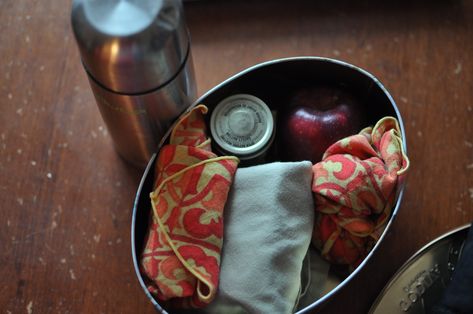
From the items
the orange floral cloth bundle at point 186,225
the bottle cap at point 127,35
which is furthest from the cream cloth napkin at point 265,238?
the bottle cap at point 127,35

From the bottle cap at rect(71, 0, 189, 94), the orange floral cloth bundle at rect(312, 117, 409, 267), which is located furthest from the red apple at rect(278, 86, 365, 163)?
the bottle cap at rect(71, 0, 189, 94)

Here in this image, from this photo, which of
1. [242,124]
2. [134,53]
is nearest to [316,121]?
[242,124]

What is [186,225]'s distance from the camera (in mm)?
492

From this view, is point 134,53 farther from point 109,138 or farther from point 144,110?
point 109,138

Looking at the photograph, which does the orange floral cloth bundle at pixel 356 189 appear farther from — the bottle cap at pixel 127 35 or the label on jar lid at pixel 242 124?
the bottle cap at pixel 127 35

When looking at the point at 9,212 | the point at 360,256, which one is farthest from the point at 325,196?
the point at 9,212

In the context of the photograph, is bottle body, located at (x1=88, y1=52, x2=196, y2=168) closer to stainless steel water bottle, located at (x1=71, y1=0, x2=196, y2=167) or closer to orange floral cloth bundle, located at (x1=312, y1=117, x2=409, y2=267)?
stainless steel water bottle, located at (x1=71, y1=0, x2=196, y2=167)

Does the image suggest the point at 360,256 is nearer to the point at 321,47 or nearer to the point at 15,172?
the point at 321,47

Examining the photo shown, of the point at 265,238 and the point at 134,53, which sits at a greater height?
the point at 134,53

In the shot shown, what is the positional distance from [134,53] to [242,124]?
0.43ft

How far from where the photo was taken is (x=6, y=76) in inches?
24.8

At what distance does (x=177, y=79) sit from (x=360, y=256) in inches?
8.5

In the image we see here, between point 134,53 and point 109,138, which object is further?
point 109,138

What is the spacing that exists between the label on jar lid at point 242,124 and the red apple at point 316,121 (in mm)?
29
